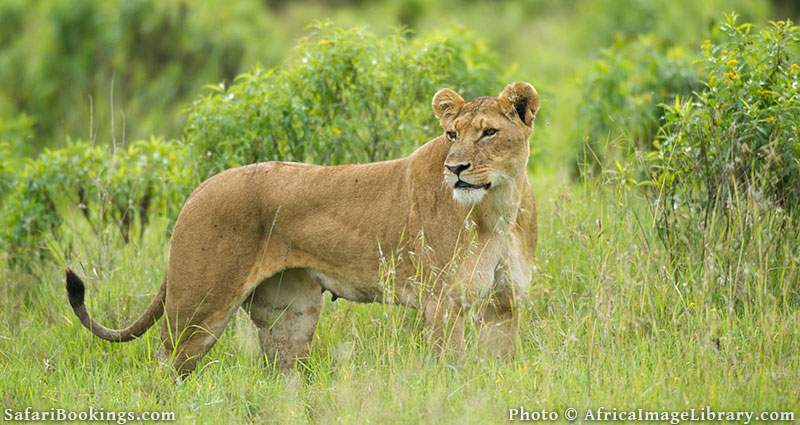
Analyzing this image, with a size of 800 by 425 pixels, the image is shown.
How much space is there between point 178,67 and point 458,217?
9.50 meters

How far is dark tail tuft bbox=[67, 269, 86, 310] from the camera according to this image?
5.64 m

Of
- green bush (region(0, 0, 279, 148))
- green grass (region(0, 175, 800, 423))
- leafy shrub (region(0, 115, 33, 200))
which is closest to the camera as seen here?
green grass (region(0, 175, 800, 423))

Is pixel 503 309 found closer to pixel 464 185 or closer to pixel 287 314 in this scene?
pixel 464 185

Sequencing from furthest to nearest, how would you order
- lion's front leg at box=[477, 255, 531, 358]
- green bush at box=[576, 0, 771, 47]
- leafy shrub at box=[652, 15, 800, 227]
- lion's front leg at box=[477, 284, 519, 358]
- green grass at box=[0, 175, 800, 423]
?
green bush at box=[576, 0, 771, 47] → leafy shrub at box=[652, 15, 800, 227] → lion's front leg at box=[477, 284, 519, 358] → lion's front leg at box=[477, 255, 531, 358] → green grass at box=[0, 175, 800, 423]

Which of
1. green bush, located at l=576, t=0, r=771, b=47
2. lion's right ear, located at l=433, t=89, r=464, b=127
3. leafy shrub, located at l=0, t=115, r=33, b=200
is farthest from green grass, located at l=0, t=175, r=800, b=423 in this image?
green bush, located at l=576, t=0, r=771, b=47

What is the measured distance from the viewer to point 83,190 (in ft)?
26.4

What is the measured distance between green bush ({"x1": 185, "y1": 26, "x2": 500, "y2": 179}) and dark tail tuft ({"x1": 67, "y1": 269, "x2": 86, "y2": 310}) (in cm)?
180

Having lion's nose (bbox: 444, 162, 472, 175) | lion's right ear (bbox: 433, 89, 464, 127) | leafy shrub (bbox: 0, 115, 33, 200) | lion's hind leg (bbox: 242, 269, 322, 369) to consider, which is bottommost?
lion's hind leg (bbox: 242, 269, 322, 369)

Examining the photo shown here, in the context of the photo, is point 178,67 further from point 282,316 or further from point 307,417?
point 307,417

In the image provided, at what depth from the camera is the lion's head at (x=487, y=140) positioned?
5.15 metres

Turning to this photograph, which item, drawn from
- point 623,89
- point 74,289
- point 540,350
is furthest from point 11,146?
point 540,350

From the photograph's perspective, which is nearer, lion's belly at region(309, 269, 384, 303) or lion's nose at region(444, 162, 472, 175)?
lion's nose at region(444, 162, 472, 175)

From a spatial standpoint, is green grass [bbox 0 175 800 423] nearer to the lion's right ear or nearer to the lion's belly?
the lion's belly

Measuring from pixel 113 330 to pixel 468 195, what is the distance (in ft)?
6.67
